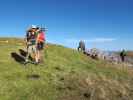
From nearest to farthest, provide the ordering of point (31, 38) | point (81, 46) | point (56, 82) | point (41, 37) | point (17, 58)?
point (56, 82) < point (31, 38) < point (41, 37) < point (17, 58) < point (81, 46)

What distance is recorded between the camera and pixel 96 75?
27.5 metres

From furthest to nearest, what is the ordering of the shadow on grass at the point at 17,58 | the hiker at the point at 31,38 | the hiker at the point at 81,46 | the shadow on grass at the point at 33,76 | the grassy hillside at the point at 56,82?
the hiker at the point at 81,46, the shadow on grass at the point at 17,58, the hiker at the point at 31,38, the shadow on grass at the point at 33,76, the grassy hillside at the point at 56,82

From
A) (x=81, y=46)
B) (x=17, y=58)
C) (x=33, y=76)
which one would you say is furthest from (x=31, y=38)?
(x=81, y=46)

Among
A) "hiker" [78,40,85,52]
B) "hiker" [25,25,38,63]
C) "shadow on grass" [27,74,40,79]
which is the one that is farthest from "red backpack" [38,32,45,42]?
"hiker" [78,40,85,52]

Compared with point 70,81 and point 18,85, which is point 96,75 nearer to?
point 70,81

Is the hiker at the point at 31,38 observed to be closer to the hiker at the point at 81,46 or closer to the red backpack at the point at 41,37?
A: the red backpack at the point at 41,37

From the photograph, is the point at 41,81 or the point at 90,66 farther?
the point at 90,66

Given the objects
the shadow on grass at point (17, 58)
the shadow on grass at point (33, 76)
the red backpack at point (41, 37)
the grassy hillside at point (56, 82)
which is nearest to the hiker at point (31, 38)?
the red backpack at point (41, 37)

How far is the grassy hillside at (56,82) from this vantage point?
19.9 meters

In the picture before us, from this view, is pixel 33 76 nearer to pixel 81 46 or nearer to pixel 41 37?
pixel 41 37

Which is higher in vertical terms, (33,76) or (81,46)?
(81,46)

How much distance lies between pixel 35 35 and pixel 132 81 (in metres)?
10.3

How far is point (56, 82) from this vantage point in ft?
72.9

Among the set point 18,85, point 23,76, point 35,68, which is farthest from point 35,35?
point 18,85
